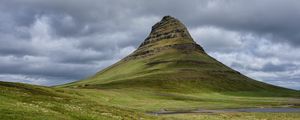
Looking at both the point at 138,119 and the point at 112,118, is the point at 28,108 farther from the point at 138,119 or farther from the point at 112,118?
the point at 138,119

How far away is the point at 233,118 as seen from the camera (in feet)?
265

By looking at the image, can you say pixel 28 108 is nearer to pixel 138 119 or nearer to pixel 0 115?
pixel 0 115

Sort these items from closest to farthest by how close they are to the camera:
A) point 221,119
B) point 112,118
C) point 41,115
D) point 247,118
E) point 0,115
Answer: point 0,115 < point 41,115 < point 112,118 < point 221,119 < point 247,118

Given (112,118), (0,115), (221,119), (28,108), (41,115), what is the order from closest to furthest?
(0,115), (41,115), (28,108), (112,118), (221,119)

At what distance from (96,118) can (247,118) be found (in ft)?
141

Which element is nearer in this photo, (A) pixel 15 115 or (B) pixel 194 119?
(A) pixel 15 115

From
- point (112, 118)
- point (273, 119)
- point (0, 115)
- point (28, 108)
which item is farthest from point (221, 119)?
point (0, 115)

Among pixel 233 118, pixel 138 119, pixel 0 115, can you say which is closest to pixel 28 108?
pixel 0 115

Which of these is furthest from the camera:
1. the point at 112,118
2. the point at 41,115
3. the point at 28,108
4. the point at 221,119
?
the point at 221,119

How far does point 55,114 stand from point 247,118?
48270 mm

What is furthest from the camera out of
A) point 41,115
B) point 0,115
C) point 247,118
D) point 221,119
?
point 247,118

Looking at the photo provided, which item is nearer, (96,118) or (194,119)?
(96,118)

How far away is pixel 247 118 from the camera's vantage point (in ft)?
270

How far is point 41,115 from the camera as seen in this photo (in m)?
43.0
